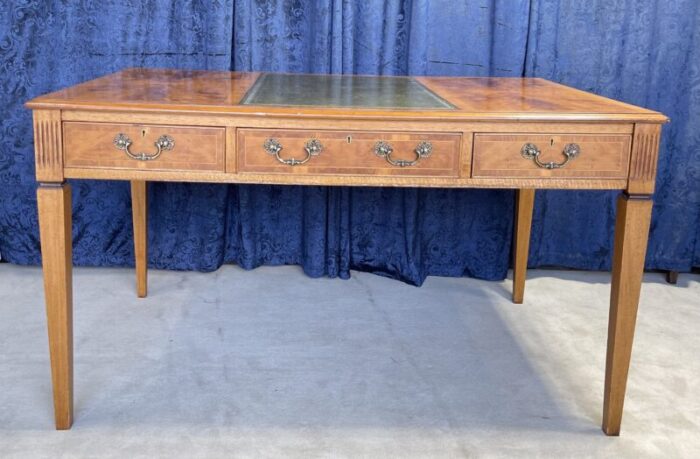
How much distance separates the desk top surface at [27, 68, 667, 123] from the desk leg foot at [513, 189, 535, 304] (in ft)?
1.38

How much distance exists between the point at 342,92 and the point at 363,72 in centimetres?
87

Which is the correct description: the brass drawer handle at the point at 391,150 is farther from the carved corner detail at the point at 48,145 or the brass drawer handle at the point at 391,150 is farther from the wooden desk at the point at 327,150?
the carved corner detail at the point at 48,145

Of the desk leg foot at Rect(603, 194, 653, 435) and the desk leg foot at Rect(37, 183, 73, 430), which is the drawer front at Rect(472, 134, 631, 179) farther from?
the desk leg foot at Rect(37, 183, 73, 430)

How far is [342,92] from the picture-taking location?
2.34 meters

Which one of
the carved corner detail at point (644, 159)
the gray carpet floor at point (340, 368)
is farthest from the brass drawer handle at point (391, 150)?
the gray carpet floor at point (340, 368)

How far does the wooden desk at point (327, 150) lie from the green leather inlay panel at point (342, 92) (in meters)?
0.06

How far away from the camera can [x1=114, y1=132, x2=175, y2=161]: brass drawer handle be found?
1.94m

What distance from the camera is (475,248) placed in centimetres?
333

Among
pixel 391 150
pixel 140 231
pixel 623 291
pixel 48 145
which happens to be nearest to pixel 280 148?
pixel 391 150

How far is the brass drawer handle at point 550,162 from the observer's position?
1.98 metres

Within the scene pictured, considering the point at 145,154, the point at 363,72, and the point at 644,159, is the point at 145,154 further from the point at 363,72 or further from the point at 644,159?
the point at 363,72

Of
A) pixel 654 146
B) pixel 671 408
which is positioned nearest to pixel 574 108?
pixel 654 146

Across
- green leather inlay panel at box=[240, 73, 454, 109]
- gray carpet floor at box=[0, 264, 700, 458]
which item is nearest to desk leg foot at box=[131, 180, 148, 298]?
gray carpet floor at box=[0, 264, 700, 458]

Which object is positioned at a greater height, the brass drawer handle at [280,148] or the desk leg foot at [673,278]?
the brass drawer handle at [280,148]
